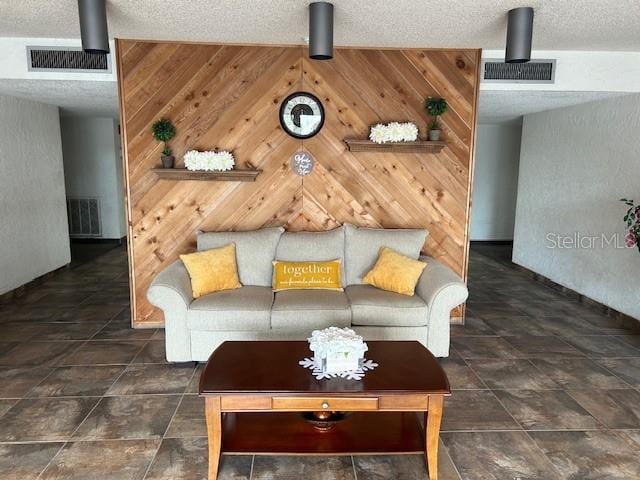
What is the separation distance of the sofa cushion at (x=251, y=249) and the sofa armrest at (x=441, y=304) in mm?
1284

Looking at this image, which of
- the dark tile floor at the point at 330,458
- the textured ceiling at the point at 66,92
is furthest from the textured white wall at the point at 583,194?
the textured ceiling at the point at 66,92

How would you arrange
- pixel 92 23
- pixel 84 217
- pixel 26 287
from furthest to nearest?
pixel 84 217, pixel 26 287, pixel 92 23

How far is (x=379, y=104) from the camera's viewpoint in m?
4.07

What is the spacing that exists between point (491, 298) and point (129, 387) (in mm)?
3796

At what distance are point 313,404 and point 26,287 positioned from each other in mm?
4672

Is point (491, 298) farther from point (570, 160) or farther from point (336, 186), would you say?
point (336, 186)

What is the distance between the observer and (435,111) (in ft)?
13.0

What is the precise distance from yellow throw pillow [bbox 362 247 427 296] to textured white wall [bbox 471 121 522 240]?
5082mm

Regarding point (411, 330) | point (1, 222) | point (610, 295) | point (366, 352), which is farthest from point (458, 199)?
point (1, 222)

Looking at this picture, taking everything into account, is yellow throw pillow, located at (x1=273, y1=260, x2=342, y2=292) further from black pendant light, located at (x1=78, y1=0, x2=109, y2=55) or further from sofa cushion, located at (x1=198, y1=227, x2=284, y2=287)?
black pendant light, located at (x1=78, y1=0, x2=109, y2=55)

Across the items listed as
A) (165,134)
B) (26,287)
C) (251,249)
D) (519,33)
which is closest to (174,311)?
(251,249)

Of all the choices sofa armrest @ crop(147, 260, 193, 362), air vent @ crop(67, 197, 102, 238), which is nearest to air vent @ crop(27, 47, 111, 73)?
sofa armrest @ crop(147, 260, 193, 362)

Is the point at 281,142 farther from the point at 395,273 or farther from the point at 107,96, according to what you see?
the point at 107,96

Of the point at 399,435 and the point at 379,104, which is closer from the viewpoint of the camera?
the point at 399,435
